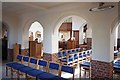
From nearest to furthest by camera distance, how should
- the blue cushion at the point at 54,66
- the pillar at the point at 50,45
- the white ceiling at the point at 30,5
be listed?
1. the blue cushion at the point at 54,66
2. the white ceiling at the point at 30,5
3. the pillar at the point at 50,45

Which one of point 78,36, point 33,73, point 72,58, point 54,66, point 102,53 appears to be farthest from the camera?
point 78,36

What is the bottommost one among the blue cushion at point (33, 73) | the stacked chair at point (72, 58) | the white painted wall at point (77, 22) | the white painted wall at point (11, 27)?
the blue cushion at point (33, 73)

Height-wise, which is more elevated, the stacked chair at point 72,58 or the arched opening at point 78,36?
the arched opening at point 78,36

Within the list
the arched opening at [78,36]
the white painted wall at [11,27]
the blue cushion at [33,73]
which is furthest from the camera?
the arched opening at [78,36]

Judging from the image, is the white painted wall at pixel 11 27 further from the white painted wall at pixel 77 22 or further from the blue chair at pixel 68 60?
the white painted wall at pixel 77 22

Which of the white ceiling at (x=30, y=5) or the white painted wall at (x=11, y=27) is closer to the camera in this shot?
the white ceiling at (x=30, y=5)

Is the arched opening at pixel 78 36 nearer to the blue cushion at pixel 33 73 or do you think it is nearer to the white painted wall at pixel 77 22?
the white painted wall at pixel 77 22

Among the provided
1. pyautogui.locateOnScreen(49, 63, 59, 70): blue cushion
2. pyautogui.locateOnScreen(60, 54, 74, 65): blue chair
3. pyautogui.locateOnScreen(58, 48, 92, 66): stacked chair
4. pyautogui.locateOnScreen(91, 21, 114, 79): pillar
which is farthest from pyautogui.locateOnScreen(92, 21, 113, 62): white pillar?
pyautogui.locateOnScreen(58, 48, 92, 66): stacked chair

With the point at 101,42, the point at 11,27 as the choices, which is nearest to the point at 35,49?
the point at 11,27

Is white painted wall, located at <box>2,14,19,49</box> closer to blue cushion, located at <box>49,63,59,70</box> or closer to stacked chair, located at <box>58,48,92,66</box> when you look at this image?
stacked chair, located at <box>58,48,92,66</box>

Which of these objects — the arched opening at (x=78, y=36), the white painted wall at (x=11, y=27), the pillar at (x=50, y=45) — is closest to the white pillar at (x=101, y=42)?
the pillar at (x=50, y=45)

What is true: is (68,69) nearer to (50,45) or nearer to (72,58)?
(50,45)

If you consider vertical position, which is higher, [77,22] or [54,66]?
[77,22]

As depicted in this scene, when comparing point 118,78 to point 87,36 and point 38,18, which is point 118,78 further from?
point 87,36
